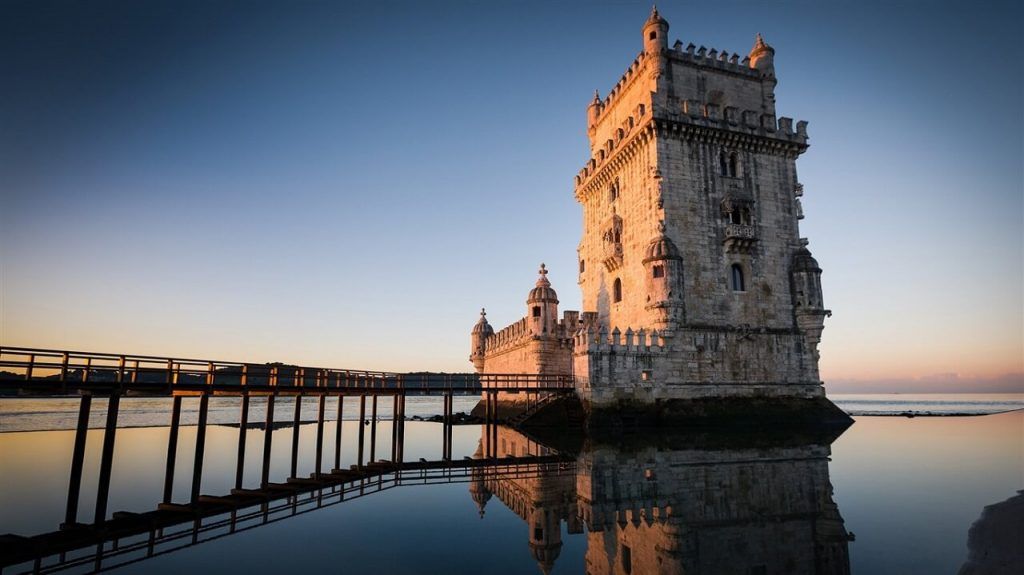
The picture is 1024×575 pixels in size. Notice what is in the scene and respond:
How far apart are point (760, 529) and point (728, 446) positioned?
11.4 meters

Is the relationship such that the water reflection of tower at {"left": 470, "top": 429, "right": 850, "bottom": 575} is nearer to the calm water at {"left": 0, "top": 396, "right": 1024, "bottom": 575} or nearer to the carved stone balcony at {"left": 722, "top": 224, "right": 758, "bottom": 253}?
the calm water at {"left": 0, "top": 396, "right": 1024, "bottom": 575}

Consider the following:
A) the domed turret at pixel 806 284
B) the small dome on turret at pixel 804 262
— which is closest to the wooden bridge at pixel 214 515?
Answer: the domed turret at pixel 806 284

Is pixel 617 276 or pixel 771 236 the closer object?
pixel 771 236

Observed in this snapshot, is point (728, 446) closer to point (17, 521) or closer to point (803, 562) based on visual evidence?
point (803, 562)

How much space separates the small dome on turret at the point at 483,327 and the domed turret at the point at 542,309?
16788mm

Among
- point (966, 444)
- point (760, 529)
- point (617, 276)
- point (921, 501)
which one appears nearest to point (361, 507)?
point (760, 529)

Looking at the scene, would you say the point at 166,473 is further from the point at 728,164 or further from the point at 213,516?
the point at 728,164

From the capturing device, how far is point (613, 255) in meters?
32.2

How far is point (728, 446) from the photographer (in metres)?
21.7

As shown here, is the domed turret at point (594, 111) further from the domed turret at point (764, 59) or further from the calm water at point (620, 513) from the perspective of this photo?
the calm water at point (620, 513)

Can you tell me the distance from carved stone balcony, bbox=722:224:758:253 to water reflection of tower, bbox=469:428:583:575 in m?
15.8

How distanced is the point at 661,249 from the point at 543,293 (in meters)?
9.20

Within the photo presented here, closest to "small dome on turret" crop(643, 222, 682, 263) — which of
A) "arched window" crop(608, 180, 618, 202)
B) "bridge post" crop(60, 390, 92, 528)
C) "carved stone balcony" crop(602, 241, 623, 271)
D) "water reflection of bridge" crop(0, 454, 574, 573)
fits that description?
"carved stone balcony" crop(602, 241, 623, 271)

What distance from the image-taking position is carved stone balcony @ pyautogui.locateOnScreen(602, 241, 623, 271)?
1266 inches
